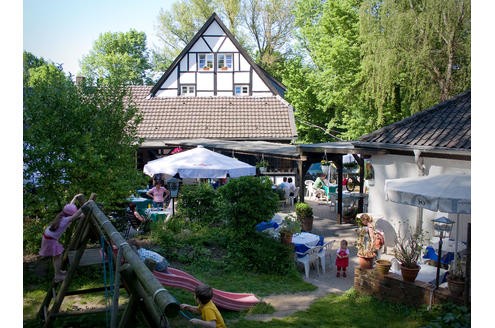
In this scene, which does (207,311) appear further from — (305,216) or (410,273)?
(305,216)

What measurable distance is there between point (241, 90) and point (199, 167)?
11.9 meters

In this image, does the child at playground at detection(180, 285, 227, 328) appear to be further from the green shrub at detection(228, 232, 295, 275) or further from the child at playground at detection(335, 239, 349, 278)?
the child at playground at detection(335, 239, 349, 278)

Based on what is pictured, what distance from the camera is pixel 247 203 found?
8586 mm

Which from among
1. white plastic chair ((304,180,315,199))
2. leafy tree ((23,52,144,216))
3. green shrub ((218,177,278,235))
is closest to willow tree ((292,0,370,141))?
white plastic chair ((304,180,315,199))

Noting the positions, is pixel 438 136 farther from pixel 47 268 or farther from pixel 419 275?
pixel 47 268

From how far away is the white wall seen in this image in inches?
375

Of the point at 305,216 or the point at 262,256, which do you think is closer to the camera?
the point at 262,256

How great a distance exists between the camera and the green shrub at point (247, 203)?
8.64 m

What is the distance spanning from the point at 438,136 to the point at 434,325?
576 centimetres

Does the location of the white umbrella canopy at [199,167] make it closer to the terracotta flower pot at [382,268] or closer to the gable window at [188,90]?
the terracotta flower pot at [382,268]

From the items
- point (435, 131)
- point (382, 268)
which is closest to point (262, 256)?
point (382, 268)

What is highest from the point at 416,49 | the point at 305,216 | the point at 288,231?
the point at 416,49

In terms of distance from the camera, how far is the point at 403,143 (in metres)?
10.3

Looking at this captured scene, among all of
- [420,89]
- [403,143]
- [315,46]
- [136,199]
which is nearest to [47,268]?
[136,199]
